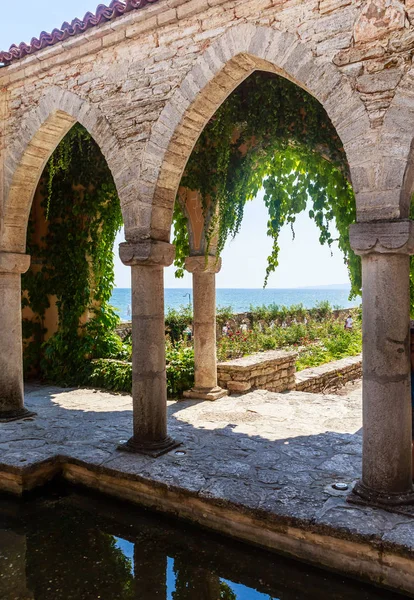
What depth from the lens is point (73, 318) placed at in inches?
376

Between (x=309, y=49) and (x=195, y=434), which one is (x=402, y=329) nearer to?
(x=309, y=49)

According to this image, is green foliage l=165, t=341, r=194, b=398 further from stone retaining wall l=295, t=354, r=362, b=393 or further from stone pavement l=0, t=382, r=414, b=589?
stone retaining wall l=295, t=354, r=362, b=393

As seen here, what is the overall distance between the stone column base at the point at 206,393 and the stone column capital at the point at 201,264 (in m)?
1.95

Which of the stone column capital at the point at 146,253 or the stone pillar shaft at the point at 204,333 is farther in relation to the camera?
the stone pillar shaft at the point at 204,333

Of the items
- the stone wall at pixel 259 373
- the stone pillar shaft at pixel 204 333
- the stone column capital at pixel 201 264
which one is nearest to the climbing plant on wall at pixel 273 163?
the stone column capital at pixel 201 264

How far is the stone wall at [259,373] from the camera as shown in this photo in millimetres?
8227

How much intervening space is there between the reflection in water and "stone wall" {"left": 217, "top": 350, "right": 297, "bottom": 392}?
408 cm

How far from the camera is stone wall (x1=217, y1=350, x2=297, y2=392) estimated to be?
823 centimetres

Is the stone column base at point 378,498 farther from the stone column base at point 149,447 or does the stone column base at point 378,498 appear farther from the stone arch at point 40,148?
the stone arch at point 40,148

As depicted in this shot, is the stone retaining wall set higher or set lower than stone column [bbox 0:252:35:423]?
lower

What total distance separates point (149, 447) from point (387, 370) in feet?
8.49

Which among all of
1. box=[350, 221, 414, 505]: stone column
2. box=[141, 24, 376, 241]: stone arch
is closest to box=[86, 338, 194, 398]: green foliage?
box=[141, 24, 376, 241]: stone arch

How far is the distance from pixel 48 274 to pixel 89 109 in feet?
16.9

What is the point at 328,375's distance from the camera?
31.3 ft
